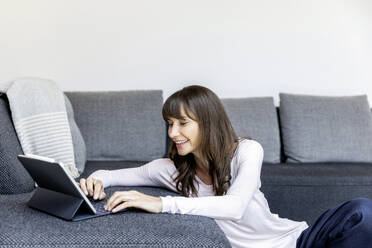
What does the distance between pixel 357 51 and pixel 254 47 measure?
2.51 ft

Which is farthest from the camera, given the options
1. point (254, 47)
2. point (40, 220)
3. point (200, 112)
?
point (254, 47)

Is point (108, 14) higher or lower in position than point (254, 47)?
higher

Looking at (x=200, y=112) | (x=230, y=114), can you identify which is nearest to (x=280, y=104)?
(x=230, y=114)

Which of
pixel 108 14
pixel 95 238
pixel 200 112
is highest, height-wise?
pixel 108 14

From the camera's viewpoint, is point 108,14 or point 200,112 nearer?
point 200,112

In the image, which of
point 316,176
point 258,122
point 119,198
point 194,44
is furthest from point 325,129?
point 119,198

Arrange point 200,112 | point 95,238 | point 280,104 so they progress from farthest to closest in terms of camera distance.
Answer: point 280,104 < point 200,112 < point 95,238

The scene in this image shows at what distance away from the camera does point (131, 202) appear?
129 cm

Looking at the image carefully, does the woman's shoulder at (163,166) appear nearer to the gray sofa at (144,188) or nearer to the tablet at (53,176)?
the gray sofa at (144,188)

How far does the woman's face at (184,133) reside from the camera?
4.95 feet

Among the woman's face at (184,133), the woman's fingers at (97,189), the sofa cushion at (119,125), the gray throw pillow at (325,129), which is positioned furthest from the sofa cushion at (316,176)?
the woman's fingers at (97,189)

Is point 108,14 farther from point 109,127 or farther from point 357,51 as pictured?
point 357,51

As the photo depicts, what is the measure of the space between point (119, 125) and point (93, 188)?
1405mm

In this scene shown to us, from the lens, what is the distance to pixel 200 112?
4.98 feet
